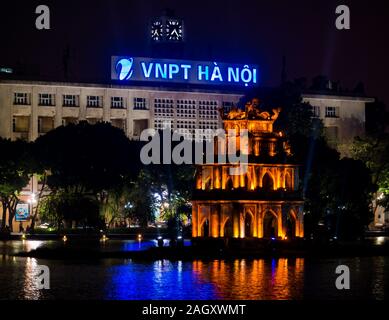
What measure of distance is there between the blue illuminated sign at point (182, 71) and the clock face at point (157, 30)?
507 centimetres

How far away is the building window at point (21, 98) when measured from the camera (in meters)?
165

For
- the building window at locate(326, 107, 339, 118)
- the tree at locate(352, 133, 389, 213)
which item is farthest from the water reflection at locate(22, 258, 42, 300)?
the building window at locate(326, 107, 339, 118)

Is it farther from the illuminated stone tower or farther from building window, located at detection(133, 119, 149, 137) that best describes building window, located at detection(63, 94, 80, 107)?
the illuminated stone tower

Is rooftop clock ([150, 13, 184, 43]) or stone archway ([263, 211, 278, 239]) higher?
rooftop clock ([150, 13, 184, 43])

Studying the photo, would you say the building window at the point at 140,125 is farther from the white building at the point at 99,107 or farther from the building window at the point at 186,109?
the building window at the point at 186,109

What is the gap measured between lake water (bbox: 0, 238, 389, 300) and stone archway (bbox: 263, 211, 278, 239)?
9525 mm

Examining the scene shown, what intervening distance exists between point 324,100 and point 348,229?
74.2 meters

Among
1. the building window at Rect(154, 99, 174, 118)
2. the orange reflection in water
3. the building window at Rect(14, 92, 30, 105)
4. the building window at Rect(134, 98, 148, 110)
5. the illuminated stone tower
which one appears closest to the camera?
the orange reflection in water

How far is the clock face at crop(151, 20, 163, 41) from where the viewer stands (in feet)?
550

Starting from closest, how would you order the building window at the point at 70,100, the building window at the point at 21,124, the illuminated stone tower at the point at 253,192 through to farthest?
the illuminated stone tower at the point at 253,192
the building window at the point at 21,124
the building window at the point at 70,100

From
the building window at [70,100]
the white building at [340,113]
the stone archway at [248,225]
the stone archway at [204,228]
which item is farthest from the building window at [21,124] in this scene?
the stone archway at [248,225]

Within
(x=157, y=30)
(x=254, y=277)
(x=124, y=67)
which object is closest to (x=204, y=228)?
(x=254, y=277)

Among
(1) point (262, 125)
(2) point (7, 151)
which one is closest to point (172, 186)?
(2) point (7, 151)

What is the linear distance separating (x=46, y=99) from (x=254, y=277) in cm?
10582
